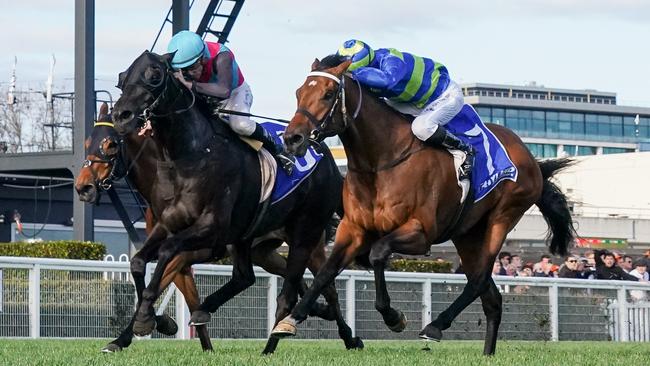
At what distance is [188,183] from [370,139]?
115 cm

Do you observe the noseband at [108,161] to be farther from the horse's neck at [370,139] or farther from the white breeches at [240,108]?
the horse's neck at [370,139]

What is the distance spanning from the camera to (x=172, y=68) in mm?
8758

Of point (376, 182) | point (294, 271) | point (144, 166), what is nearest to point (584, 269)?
point (294, 271)

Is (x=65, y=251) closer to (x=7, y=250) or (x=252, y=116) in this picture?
(x=7, y=250)

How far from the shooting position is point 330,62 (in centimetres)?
843

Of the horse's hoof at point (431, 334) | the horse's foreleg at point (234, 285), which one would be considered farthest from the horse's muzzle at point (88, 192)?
the horse's hoof at point (431, 334)

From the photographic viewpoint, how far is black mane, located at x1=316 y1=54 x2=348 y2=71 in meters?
8.38

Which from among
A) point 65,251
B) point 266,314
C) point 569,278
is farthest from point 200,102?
point 569,278

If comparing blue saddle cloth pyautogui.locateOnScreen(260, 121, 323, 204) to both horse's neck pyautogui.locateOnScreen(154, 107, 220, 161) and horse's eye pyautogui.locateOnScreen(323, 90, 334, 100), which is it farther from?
horse's eye pyautogui.locateOnScreen(323, 90, 334, 100)

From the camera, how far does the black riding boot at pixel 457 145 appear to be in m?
8.70

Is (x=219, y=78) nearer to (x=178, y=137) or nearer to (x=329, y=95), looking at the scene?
(x=178, y=137)

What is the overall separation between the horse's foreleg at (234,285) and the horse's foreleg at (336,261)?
0.84 metres

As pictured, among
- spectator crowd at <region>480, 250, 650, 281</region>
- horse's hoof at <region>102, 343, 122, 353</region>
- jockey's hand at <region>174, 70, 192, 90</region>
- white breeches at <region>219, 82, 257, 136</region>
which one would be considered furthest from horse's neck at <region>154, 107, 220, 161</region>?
spectator crowd at <region>480, 250, 650, 281</region>

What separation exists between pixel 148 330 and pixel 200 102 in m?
1.63
